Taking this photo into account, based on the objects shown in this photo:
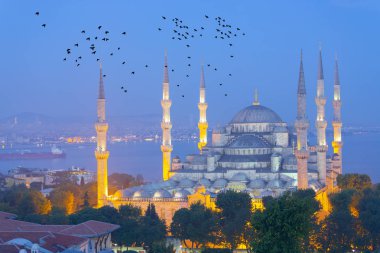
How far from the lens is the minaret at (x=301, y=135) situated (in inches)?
1615

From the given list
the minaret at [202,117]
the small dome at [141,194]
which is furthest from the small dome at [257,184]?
the minaret at [202,117]

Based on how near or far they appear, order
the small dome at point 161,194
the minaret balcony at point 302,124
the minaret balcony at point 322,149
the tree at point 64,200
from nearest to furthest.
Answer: the small dome at point 161,194 < the minaret balcony at point 302,124 < the minaret balcony at point 322,149 < the tree at point 64,200

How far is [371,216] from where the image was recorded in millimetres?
34219

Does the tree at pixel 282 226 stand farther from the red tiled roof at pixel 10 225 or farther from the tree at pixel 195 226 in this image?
the red tiled roof at pixel 10 225

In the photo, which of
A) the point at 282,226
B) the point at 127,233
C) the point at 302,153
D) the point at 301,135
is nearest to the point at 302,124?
the point at 301,135

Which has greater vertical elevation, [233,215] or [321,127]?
[321,127]

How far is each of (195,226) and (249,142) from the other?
38.1 ft

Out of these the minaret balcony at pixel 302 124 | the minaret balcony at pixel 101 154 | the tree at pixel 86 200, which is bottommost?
the tree at pixel 86 200

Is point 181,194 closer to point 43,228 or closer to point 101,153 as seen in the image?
point 101,153

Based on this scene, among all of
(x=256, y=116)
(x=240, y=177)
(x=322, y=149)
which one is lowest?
(x=240, y=177)

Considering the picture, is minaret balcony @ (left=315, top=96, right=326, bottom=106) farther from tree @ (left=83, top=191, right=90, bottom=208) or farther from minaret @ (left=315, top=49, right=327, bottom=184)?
tree @ (left=83, top=191, right=90, bottom=208)

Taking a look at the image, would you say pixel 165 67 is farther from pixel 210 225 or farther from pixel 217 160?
pixel 210 225

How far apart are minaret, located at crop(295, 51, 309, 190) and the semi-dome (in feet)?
17.6

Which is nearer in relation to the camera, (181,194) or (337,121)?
(181,194)
